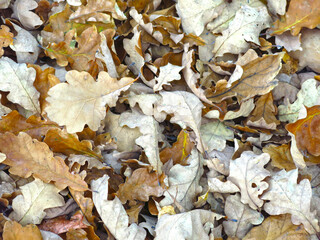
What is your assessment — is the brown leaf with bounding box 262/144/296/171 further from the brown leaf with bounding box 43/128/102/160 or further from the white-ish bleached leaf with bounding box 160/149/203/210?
the brown leaf with bounding box 43/128/102/160

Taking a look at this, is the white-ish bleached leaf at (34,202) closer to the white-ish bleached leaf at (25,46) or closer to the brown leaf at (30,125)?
the brown leaf at (30,125)

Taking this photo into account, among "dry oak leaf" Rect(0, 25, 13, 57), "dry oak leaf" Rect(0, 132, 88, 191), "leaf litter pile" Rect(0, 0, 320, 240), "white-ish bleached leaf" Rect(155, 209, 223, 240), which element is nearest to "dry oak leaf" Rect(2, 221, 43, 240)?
"leaf litter pile" Rect(0, 0, 320, 240)

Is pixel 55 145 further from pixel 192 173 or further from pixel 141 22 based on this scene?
pixel 141 22

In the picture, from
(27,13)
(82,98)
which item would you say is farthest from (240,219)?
(27,13)

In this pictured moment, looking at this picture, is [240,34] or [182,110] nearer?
[182,110]

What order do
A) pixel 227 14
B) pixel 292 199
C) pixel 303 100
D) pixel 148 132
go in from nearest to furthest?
pixel 292 199 < pixel 148 132 < pixel 303 100 < pixel 227 14

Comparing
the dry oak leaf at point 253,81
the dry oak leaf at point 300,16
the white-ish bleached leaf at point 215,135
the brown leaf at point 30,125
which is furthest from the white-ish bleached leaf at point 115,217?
the dry oak leaf at point 300,16

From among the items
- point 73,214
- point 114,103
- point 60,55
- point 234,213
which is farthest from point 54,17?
point 234,213

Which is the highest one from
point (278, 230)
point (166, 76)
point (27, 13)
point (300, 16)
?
point (27, 13)

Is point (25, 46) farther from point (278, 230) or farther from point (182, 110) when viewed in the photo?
point (278, 230)
